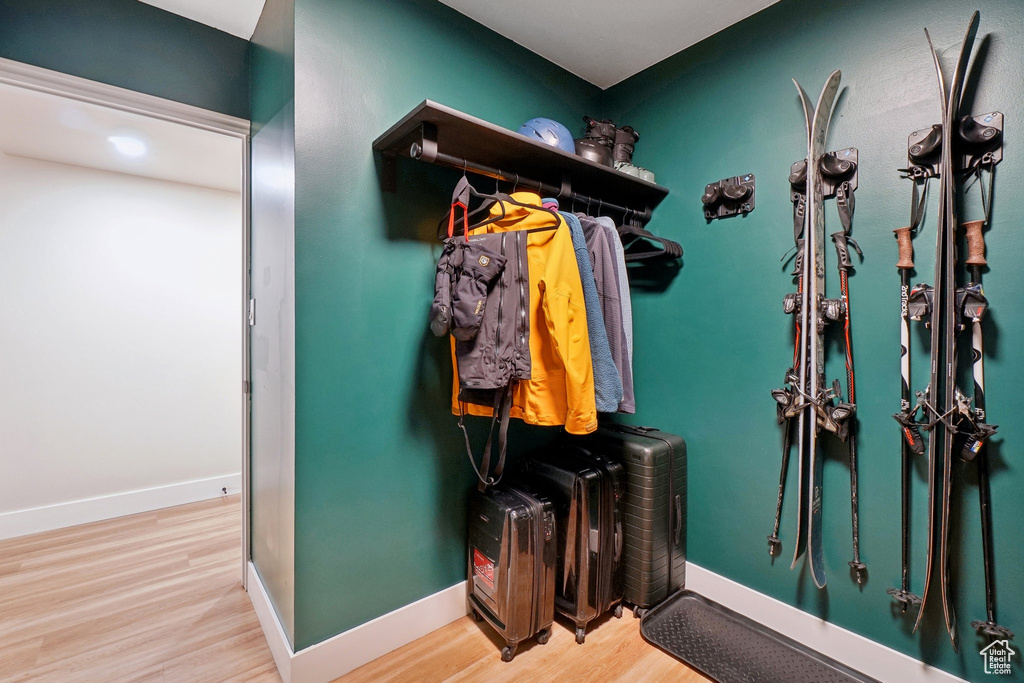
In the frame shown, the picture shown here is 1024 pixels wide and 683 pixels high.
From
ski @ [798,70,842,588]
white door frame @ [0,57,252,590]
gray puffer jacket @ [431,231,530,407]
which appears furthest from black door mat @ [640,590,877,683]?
white door frame @ [0,57,252,590]

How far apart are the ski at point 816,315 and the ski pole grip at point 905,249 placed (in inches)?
9.2

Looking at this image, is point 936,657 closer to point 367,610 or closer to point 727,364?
point 727,364

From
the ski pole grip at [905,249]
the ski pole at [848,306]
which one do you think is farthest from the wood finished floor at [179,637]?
the ski pole grip at [905,249]

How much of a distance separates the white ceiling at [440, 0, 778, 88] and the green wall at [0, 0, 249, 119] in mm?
1050

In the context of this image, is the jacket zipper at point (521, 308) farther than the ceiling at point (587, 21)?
No

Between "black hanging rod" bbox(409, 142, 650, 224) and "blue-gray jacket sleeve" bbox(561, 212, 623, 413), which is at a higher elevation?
"black hanging rod" bbox(409, 142, 650, 224)

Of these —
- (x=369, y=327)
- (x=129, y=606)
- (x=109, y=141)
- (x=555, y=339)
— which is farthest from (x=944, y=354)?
(x=109, y=141)

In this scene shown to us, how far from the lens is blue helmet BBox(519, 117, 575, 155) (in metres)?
1.87

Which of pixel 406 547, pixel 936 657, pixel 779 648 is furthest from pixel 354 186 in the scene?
pixel 936 657

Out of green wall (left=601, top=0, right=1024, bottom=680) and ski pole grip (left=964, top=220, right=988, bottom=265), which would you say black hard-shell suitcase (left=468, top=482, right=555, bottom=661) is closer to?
green wall (left=601, top=0, right=1024, bottom=680)

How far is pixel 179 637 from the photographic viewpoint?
1.84 meters

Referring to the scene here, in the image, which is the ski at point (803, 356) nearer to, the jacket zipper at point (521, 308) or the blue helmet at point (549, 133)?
the blue helmet at point (549, 133)

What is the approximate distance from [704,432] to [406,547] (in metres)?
1.43

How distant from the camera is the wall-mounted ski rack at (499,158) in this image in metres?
1.53
